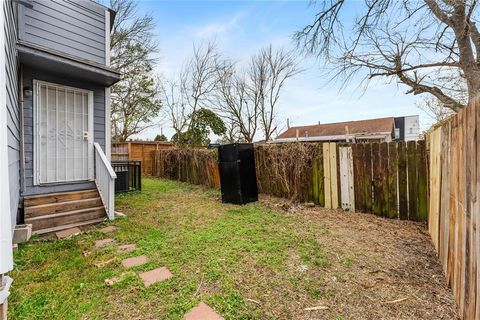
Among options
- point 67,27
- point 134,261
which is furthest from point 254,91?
point 134,261

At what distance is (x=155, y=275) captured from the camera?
2438 millimetres

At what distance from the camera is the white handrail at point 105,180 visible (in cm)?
434

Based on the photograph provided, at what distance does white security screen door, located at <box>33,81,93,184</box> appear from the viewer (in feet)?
13.7

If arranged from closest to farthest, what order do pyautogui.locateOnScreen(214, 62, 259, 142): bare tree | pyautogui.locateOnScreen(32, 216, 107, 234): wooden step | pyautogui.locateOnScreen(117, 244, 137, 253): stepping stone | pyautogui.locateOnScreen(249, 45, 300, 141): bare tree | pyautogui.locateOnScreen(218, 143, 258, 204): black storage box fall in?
1. pyautogui.locateOnScreen(117, 244, 137, 253): stepping stone
2. pyautogui.locateOnScreen(32, 216, 107, 234): wooden step
3. pyautogui.locateOnScreen(218, 143, 258, 204): black storage box
4. pyautogui.locateOnScreen(249, 45, 300, 141): bare tree
5. pyautogui.locateOnScreen(214, 62, 259, 142): bare tree

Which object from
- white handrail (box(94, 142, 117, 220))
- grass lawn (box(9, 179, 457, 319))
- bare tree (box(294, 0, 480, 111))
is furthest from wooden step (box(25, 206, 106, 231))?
bare tree (box(294, 0, 480, 111))

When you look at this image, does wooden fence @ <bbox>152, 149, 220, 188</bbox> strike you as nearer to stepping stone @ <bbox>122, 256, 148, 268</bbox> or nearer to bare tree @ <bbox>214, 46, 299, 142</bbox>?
stepping stone @ <bbox>122, 256, 148, 268</bbox>

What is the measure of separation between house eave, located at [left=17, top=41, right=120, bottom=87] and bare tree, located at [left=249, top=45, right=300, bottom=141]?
1180 centimetres

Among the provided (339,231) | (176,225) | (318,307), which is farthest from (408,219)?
(176,225)

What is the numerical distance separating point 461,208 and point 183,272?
2551 millimetres

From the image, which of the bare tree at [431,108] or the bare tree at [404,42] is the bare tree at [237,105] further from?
the bare tree at [404,42]

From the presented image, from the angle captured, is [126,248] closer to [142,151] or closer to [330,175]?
[330,175]

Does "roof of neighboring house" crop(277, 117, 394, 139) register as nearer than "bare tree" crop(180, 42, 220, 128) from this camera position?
No

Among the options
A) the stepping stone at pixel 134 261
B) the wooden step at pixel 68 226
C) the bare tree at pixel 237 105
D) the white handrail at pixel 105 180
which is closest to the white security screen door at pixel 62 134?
the white handrail at pixel 105 180

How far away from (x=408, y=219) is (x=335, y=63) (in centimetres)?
448
